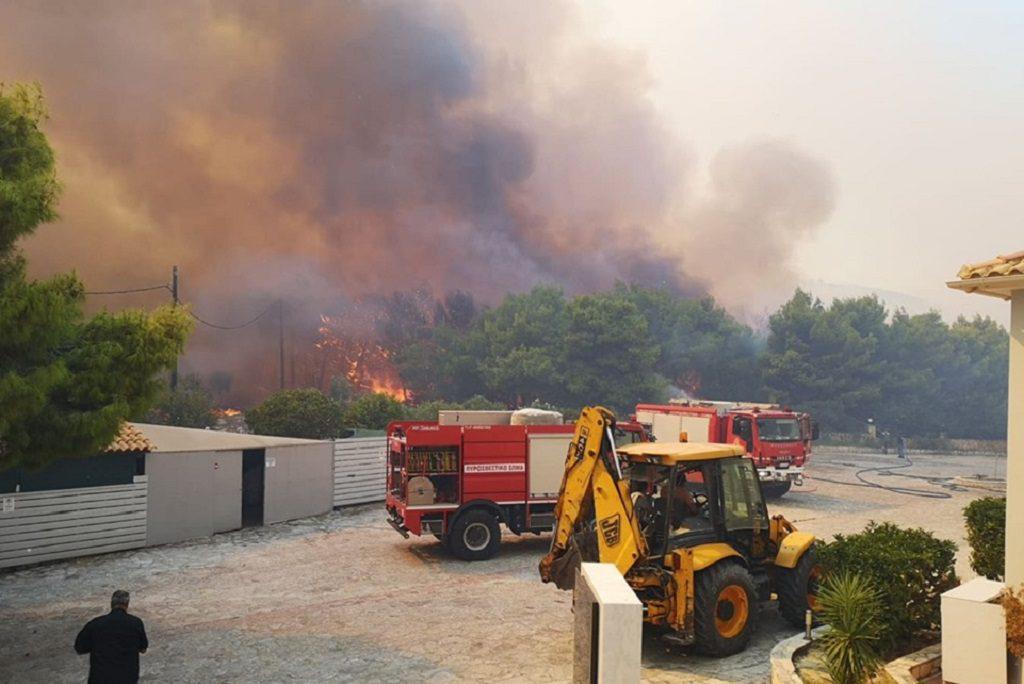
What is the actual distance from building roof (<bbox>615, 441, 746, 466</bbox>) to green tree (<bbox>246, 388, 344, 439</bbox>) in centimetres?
1962

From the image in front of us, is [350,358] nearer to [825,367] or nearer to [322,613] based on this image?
[825,367]

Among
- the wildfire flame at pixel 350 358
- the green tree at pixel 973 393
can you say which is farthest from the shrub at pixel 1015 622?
the wildfire flame at pixel 350 358

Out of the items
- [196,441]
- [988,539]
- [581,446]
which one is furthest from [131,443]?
[988,539]

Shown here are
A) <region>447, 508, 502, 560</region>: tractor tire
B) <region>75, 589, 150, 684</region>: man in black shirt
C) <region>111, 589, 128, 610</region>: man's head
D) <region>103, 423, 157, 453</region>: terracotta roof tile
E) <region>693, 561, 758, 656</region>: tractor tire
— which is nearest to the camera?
<region>75, 589, 150, 684</region>: man in black shirt

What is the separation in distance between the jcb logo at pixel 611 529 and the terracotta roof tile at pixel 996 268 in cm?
475

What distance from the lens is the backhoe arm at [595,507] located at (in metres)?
10.0

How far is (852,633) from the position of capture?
802 centimetres

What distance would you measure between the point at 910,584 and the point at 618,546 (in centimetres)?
330

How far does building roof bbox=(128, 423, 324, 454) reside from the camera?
62.3 feet

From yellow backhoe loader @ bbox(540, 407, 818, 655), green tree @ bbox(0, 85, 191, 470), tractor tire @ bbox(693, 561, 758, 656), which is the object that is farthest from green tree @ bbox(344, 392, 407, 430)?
tractor tire @ bbox(693, 561, 758, 656)

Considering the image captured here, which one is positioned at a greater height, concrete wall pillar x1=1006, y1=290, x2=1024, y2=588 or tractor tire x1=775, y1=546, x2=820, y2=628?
concrete wall pillar x1=1006, y1=290, x2=1024, y2=588

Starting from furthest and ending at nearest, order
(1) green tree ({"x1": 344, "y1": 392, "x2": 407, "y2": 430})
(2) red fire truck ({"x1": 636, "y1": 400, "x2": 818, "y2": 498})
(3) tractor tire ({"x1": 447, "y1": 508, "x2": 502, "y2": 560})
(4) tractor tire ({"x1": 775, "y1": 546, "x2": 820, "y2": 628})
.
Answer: (1) green tree ({"x1": 344, "y1": 392, "x2": 407, "y2": 430})
(2) red fire truck ({"x1": 636, "y1": 400, "x2": 818, "y2": 498})
(3) tractor tire ({"x1": 447, "y1": 508, "x2": 502, "y2": 560})
(4) tractor tire ({"x1": 775, "y1": 546, "x2": 820, "y2": 628})

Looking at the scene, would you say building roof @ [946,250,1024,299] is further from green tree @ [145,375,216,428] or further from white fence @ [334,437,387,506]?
green tree @ [145,375,216,428]

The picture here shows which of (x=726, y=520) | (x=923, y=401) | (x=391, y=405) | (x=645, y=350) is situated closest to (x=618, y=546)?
(x=726, y=520)
